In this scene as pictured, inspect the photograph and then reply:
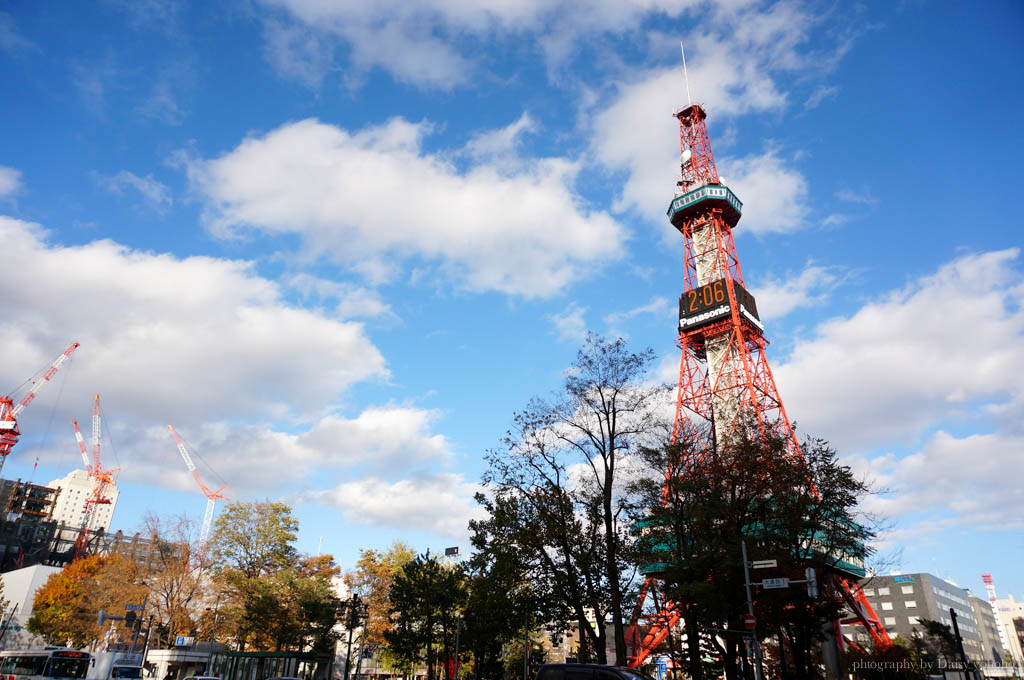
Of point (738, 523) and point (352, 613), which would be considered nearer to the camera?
point (738, 523)

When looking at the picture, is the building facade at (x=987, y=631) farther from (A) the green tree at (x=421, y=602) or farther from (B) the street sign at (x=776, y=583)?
(B) the street sign at (x=776, y=583)

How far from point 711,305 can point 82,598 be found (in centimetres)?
7329

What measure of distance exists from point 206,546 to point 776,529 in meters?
48.9

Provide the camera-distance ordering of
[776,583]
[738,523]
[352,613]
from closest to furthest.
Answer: [776,583]
[738,523]
[352,613]

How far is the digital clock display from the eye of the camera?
63.9 metres

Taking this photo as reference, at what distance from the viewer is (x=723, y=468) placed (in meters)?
27.6

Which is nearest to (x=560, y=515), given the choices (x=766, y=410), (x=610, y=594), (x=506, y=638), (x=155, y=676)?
(x=610, y=594)

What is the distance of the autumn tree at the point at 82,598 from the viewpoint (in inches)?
2119

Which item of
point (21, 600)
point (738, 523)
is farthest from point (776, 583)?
point (21, 600)

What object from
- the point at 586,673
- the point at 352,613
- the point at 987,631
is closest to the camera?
the point at 586,673

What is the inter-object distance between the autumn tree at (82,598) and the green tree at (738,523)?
4567cm

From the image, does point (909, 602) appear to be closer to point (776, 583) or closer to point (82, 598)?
point (776, 583)

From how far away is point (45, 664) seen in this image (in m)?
33.5

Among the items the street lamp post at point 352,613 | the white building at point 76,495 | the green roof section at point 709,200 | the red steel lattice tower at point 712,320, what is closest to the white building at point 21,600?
the street lamp post at point 352,613
